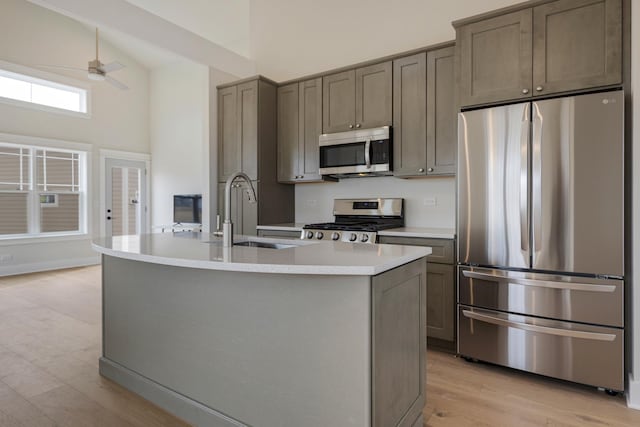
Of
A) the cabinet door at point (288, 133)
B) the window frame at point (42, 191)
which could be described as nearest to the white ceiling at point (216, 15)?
the cabinet door at point (288, 133)

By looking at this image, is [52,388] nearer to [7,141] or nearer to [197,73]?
[7,141]

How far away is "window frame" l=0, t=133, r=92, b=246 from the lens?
579 cm

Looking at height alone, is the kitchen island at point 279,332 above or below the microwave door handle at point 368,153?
below

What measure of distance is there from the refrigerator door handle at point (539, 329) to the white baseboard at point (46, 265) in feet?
21.7

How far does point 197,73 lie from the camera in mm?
6891

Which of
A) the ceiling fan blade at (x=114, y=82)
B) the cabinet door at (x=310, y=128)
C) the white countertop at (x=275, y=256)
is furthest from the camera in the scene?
the ceiling fan blade at (x=114, y=82)

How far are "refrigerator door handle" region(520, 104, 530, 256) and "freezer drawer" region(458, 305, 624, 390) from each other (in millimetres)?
505

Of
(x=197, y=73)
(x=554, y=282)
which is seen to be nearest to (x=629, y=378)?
(x=554, y=282)

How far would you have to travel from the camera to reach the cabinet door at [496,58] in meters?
2.54

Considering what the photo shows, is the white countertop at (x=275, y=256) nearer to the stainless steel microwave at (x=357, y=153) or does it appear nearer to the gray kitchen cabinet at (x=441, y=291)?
the gray kitchen cabinet at (x=441, y=291)

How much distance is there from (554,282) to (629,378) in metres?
0.66

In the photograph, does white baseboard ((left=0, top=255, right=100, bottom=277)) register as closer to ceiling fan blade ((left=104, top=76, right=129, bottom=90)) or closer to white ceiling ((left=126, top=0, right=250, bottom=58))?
ceiling fan blade ((left=104, top=76, right=129, bottom=90))

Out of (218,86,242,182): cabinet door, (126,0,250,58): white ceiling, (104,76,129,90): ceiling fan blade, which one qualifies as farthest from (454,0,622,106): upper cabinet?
(104,76,129,90): ceiling fan blade

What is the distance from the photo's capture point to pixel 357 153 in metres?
3.65
